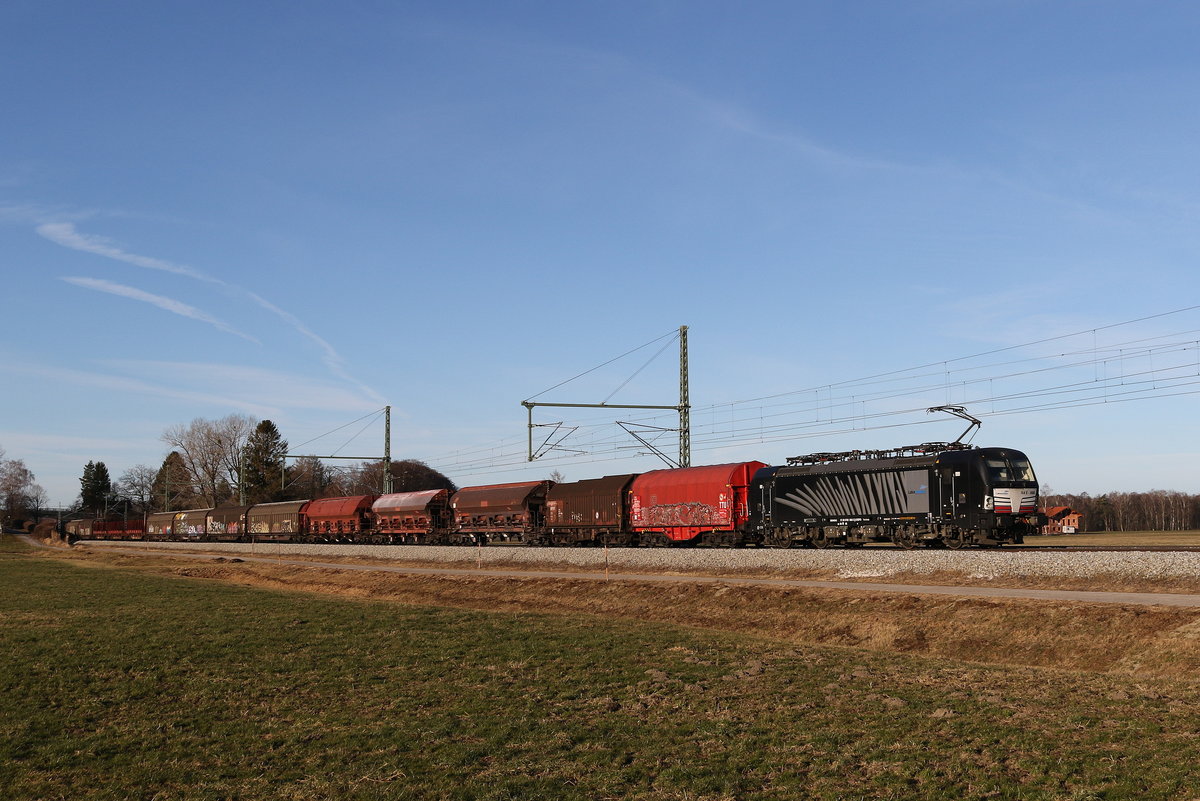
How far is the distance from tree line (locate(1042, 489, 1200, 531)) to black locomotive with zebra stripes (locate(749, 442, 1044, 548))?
137056 millimetres

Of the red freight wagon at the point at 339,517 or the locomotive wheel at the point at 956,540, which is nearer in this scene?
the locomotive wheel at the point at 956,540

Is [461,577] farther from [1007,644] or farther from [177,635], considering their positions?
[1007,644]

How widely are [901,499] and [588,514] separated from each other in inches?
842

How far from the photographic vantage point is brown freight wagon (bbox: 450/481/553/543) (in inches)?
2394

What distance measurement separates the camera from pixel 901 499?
40.0 metres

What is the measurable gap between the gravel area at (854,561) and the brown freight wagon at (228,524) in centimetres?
4704

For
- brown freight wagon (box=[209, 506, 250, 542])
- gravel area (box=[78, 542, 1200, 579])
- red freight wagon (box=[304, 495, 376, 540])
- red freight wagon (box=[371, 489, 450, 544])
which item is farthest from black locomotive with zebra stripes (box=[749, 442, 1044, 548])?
brown freight wagon (box=[209, 506, 250, 542])

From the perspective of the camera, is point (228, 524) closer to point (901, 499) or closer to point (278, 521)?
point (278, 521)

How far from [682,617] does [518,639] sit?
8.95m

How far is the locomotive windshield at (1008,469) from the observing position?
3753cm

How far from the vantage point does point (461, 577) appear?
4081 centimetres

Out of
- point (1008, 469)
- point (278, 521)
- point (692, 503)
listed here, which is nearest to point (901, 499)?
point (1008, 469)

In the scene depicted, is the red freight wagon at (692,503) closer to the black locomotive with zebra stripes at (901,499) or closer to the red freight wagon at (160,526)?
the black locomotive with zebra stripes at (901,499)

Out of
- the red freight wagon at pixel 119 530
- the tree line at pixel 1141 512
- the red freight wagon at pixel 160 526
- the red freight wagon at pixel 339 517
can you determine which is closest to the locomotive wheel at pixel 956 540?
the red freight wagon at pixel 339 517
